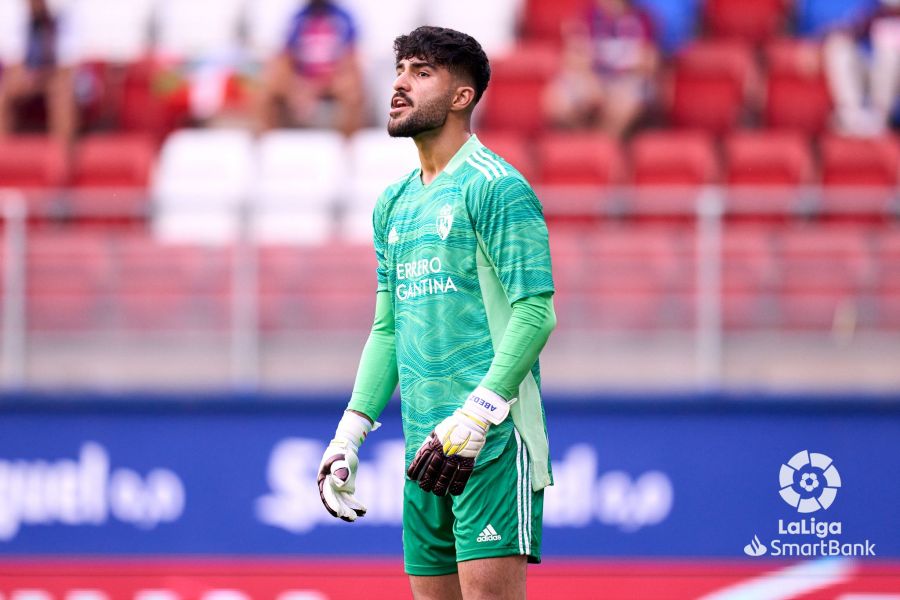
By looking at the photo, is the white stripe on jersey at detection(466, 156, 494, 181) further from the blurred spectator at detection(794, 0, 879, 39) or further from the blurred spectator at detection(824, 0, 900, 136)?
the blurred spectator at detection(794, 0, 879, 39)

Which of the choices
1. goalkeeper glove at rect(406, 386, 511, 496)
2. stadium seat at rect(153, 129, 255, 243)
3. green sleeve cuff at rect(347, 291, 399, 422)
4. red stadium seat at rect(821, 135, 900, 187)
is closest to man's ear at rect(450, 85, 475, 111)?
green sleeve cuff at rect(347, 291, 399, 422)

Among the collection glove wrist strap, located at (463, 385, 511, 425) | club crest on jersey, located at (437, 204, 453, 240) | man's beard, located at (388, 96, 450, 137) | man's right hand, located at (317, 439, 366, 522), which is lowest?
man's right hand, located at (317, 439, 366, 522)

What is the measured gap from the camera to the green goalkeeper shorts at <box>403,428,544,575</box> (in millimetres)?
3645

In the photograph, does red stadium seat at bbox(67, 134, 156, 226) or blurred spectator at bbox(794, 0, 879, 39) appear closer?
red stadium seat at bbox(67, 134, 156, 226)

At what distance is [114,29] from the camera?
37.4ft

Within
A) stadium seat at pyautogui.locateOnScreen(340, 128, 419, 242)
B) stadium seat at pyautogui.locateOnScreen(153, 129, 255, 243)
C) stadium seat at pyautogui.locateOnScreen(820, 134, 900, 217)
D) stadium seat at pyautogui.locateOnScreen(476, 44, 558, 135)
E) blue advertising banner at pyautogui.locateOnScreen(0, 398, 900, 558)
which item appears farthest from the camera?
stadium seat at pyautogui.locateOnScreen(476, 44, 558, 135)

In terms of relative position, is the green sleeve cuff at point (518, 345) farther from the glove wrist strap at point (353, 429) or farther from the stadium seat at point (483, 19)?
the stadium seat at point (483, 19)

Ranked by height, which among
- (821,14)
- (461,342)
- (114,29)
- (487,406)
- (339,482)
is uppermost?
(821,14)

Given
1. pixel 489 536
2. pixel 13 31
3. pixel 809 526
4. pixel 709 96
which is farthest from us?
pixel 13 31

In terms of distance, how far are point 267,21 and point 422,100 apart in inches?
312

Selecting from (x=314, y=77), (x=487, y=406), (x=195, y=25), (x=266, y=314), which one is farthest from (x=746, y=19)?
(x=487, y=406)

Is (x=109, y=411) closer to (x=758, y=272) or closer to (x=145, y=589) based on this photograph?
(x=145, y=589)

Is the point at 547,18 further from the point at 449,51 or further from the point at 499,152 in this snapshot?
the point at 449,51

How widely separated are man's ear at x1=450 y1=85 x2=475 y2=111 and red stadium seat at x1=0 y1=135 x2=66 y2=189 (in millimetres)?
6211
